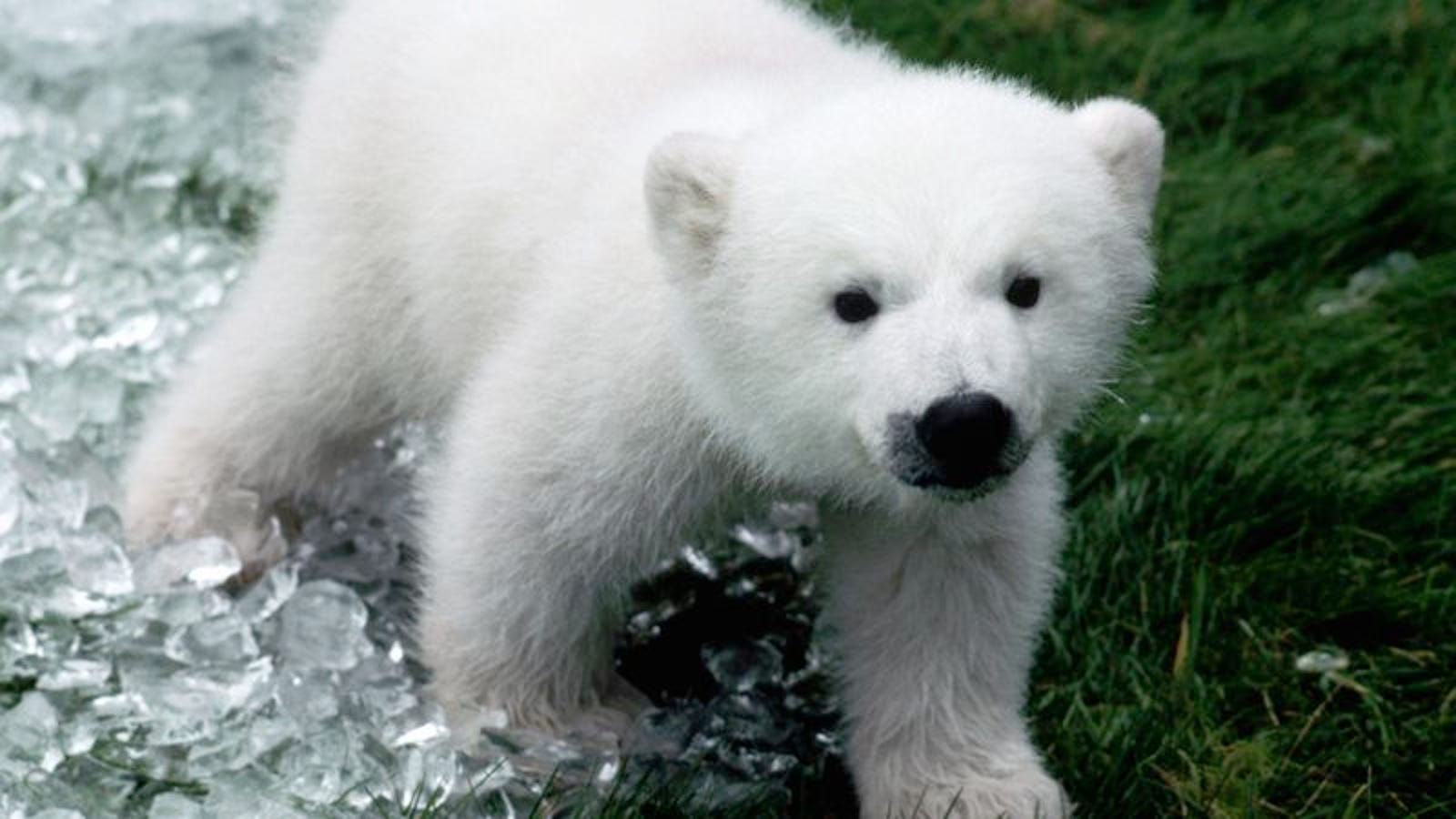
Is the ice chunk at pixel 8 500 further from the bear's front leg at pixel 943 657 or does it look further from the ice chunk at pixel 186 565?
the bear's front leg at pixel 943 657

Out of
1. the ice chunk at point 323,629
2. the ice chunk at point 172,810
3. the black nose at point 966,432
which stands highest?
the black nose at point 966,432

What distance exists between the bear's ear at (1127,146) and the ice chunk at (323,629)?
1916 millimetres

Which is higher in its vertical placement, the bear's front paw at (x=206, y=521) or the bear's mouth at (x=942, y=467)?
the bear's mouth at (x=942, y=467)

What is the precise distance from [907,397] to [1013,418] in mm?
164

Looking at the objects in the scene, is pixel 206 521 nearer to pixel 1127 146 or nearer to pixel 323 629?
pixel 323 629

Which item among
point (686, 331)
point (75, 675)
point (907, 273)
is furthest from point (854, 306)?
point (75, 675)

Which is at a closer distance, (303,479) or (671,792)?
(671,792)

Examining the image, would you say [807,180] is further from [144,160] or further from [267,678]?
[144,160]

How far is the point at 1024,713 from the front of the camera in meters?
4.97

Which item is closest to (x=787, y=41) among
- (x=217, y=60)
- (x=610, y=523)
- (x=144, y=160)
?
(x=610, y=523)

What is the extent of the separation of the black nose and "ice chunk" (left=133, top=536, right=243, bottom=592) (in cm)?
214

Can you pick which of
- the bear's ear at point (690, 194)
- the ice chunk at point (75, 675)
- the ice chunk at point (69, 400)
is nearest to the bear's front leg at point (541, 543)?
the bear's ear at point (690, 194)

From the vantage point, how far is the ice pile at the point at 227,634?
4598 mm

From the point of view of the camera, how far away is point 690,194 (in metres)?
4.03
